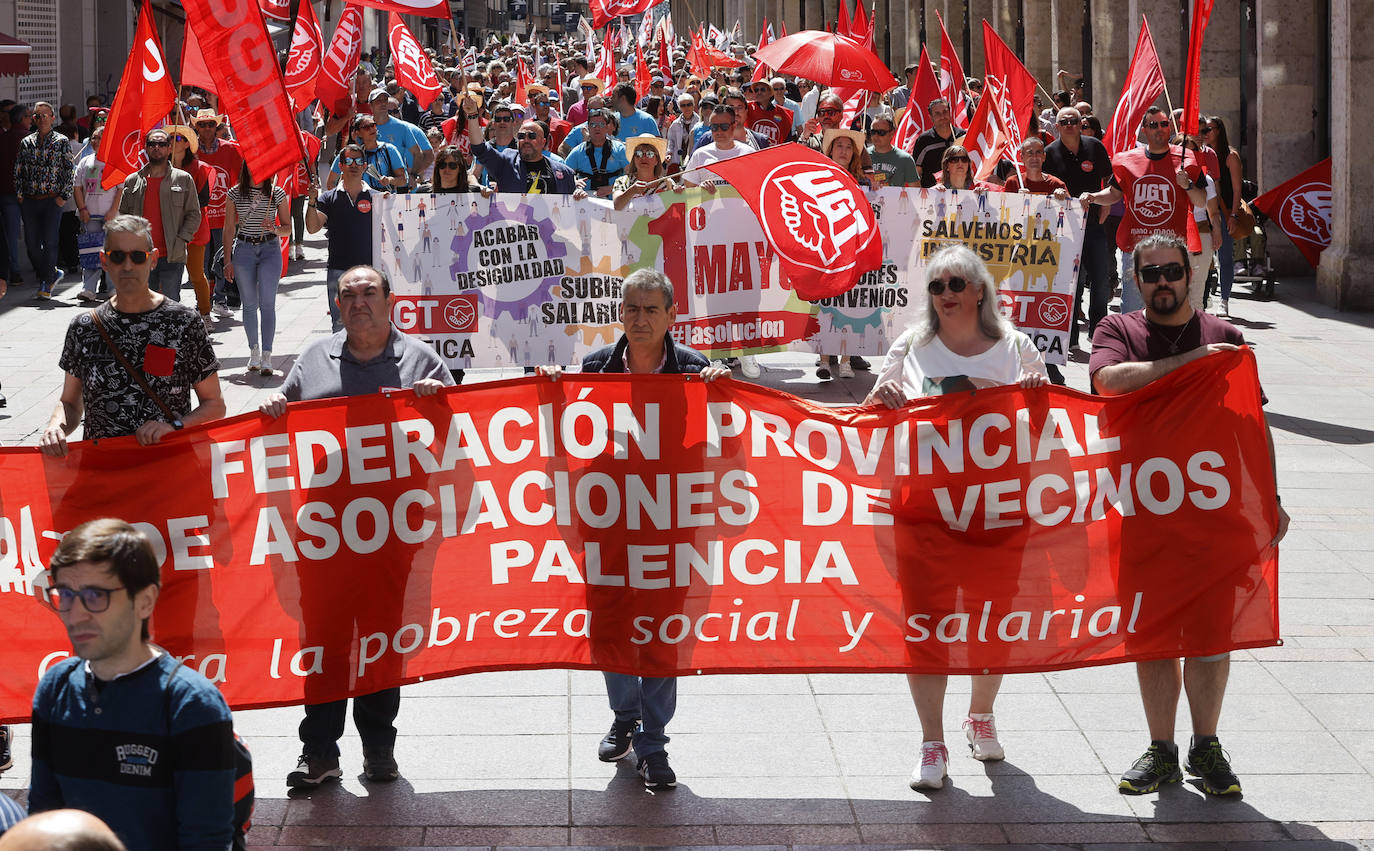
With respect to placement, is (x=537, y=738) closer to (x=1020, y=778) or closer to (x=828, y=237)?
(x=1020, y=778)

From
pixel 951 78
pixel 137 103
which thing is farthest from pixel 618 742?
pixel 951 78

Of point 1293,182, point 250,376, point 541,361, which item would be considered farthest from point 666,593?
point 1293,182

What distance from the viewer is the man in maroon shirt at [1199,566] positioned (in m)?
5.37

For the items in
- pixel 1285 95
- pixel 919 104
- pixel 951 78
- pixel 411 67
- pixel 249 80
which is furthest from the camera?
pixel 411 67

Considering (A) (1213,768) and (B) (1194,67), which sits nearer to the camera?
(A) (1213,768)

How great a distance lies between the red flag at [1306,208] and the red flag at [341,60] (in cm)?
971

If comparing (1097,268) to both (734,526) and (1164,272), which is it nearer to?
(1164,272)

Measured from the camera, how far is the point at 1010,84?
14.6m

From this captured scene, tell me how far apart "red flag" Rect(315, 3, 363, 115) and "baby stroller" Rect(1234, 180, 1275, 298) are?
9.53 meters

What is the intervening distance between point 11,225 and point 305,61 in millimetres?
3409

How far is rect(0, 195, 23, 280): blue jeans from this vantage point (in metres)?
17.7

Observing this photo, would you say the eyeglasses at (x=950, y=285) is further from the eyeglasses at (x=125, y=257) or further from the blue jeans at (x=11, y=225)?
the blue jeans at (x=11, y=225)

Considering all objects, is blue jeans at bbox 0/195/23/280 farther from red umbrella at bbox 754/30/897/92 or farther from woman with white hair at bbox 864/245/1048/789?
woman with white hair at bbox 864/245/1048/789

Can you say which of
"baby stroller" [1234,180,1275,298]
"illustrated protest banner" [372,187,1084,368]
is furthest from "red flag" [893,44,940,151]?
"illustrated protest banner" [372,187,1084,368]
